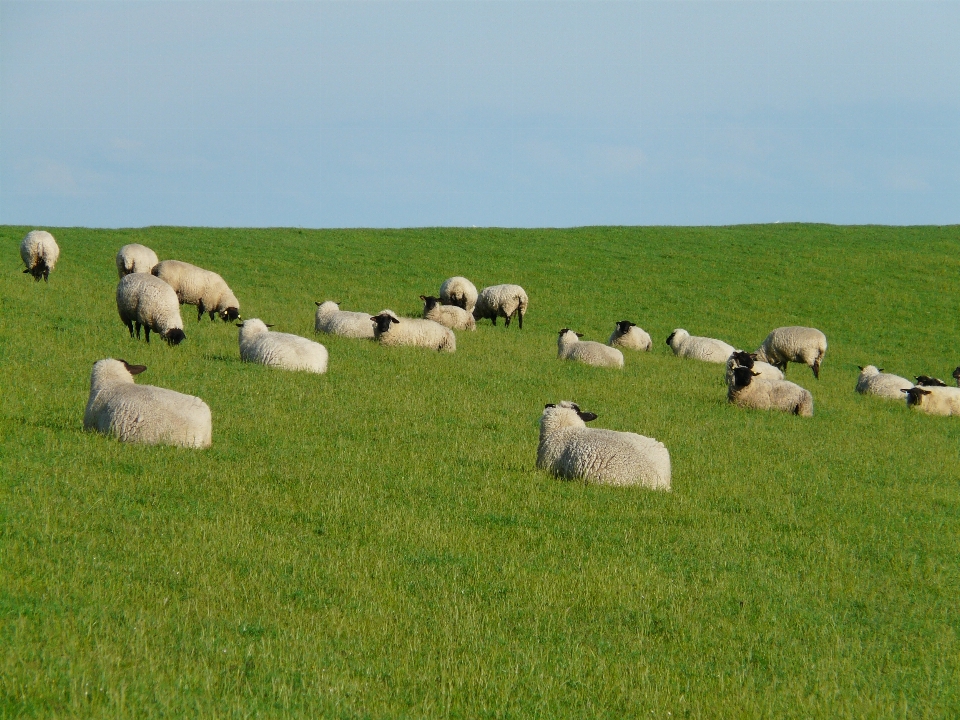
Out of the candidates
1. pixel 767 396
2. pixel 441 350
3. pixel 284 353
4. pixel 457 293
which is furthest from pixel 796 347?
pixel 284 353

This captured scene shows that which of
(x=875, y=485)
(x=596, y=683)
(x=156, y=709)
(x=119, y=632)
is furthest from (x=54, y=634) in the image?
(x=875, y=485)

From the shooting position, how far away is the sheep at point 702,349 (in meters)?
27.9

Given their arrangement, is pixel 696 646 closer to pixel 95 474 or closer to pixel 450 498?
pixel 450 498

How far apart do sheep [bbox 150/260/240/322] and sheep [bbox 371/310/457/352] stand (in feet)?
17.8

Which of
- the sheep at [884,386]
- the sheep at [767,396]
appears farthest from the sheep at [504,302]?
the sheep at [767,396]

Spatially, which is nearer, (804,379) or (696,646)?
(696,646)

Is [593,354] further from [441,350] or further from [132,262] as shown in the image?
[132,262]

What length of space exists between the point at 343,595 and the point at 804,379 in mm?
21800

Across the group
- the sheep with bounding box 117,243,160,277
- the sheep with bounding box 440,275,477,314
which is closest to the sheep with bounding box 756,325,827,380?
the sheep with bounding box 440,275,477,314

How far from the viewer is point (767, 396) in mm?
19469

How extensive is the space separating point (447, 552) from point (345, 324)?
50.7 ft

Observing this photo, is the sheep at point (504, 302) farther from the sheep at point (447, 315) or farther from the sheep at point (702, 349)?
the sheep at point (702, 349)

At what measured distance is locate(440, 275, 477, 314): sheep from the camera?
32719 mm

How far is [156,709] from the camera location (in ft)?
17.1
